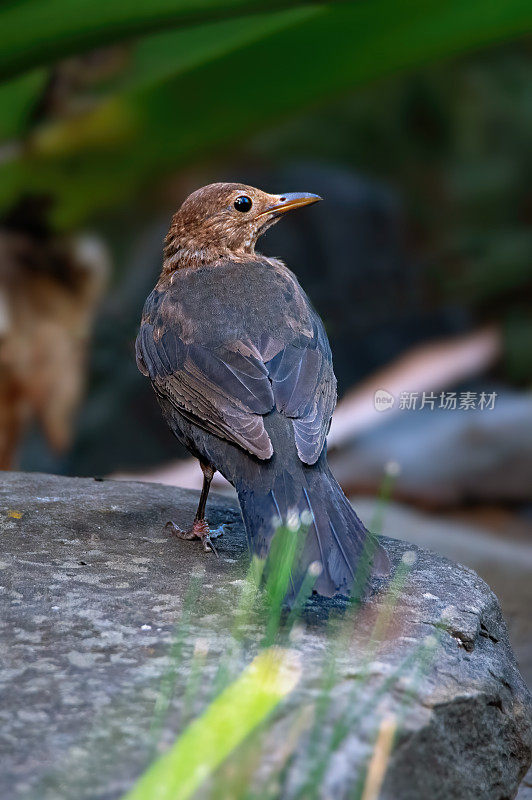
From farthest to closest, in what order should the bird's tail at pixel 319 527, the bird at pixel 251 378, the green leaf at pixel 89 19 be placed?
the green leaf at pixel 89 19 < the bird at pixel 251 378 < the bird's tail at pixel 319 527

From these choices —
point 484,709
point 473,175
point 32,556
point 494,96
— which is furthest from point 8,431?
point 494,96

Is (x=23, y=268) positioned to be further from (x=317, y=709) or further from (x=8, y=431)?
(x=317, y=709)

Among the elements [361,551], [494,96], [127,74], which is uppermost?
[494,96]

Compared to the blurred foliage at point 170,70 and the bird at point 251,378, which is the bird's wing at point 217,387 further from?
the blurred foliage at point 170,70

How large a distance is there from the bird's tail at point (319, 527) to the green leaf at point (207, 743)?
49cm

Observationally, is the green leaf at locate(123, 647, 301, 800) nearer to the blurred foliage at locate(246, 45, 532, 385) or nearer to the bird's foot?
the bird's foot

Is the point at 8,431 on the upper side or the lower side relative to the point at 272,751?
lower

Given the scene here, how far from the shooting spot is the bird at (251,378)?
8.54 feet

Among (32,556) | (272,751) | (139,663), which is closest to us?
(272,751)

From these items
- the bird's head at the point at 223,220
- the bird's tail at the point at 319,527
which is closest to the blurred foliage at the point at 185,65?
the bird's head at the point at 223,220

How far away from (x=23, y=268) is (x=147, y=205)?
2.62m

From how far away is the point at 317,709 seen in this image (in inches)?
79.0

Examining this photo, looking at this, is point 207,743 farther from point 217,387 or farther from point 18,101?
point 18,101

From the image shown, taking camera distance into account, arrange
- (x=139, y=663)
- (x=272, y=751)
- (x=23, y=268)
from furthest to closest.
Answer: (x=23, y=268) < (x=139, y=663) < (x=272, y=751)
